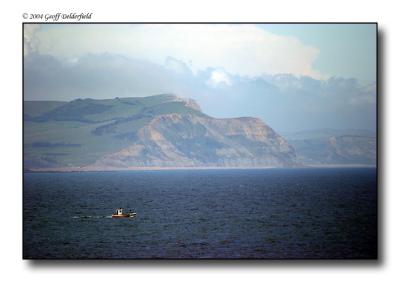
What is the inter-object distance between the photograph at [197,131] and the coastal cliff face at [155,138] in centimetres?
3

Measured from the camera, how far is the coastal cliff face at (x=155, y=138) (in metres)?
14.1

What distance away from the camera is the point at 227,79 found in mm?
14031

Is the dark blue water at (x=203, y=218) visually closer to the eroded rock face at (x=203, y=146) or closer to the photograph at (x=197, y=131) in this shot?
the photograph at (x=197, y=131)

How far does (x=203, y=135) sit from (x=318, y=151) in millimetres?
2053

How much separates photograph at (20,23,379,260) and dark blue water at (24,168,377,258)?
0.03 metres

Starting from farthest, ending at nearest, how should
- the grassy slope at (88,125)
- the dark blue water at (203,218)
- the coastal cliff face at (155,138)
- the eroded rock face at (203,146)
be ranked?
the eroded rock face at (203,146) → the coastal cliff face at (155,138) → the grassy slope at (88,125) → the dark blue water at (203,218)

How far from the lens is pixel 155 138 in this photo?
47.5 feet

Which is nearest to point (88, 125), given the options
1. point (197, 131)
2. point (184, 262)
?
point (197, 131)

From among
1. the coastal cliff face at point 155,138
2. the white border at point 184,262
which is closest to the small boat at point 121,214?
the coastal cliff face at point 155,138

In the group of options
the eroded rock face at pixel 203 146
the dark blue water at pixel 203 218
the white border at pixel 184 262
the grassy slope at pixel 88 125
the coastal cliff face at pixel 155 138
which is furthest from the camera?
the eroded rock face at pixel 203 146

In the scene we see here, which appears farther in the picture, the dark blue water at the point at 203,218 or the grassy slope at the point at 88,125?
the grassy slope at the point at 88,125

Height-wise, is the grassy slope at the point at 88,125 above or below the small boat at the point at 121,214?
above

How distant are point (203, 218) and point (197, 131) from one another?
1.74m
